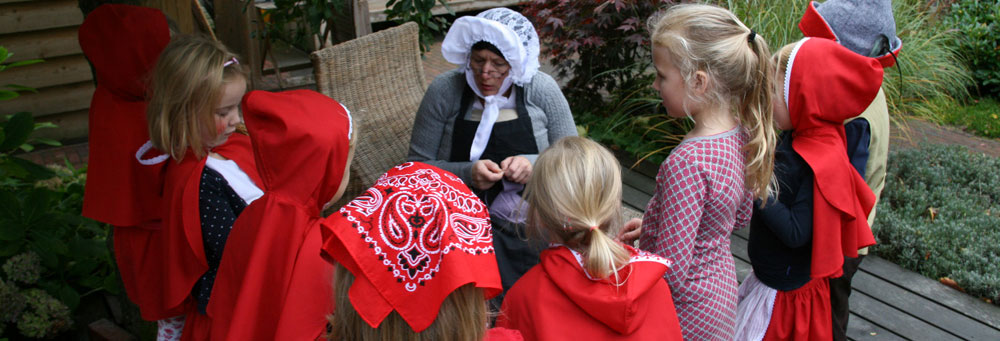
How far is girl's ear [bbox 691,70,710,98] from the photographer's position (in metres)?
1.79

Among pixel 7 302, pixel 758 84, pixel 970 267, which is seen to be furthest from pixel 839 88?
pixel 7 302

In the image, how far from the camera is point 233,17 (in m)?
6.78

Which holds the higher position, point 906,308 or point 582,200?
point 582,200

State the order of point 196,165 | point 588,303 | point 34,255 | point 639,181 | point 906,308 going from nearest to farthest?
point 588,303 → point 196,165 → point 34,255 → point 906,308 → point 639,181

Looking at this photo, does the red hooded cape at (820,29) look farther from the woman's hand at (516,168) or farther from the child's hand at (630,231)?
the woman's hand at (516,168)

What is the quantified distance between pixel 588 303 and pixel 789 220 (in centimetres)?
82

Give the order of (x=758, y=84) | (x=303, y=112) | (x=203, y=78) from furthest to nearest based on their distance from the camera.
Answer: (x=203, y=78) → (x=758, y=84) → (x=303, y=112)

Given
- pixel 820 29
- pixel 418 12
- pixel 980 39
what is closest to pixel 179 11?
pixel 418 12

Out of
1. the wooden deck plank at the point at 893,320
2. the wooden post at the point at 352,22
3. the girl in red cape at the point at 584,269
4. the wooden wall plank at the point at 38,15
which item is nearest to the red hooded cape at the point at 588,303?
the girl in red cape at the point at 584,269

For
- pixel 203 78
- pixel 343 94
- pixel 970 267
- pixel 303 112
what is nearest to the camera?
pixel 303 112

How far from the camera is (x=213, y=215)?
1.96 m

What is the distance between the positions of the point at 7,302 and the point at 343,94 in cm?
158

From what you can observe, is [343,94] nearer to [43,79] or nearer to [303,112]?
[303,112]

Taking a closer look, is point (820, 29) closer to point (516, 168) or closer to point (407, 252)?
point (516, 168)
